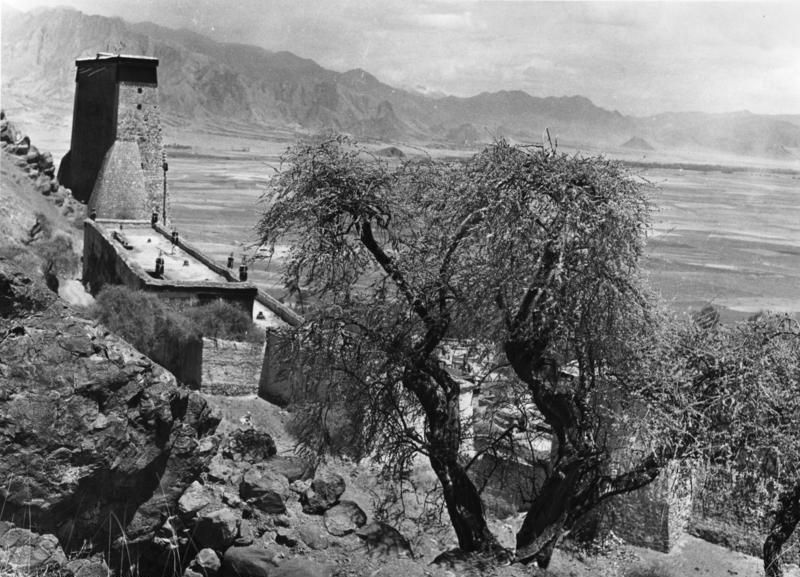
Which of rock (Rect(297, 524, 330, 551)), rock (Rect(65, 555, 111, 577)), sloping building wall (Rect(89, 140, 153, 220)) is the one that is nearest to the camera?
rock (Rect(65, 555, 111, 577))

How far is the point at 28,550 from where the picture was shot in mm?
6297

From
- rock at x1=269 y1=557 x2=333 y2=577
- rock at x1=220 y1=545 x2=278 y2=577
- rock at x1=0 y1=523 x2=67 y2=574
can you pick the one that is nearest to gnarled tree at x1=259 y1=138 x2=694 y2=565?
rock at x1=269 y1=557 x2=333 y2=577

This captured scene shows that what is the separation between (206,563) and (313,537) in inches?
47.7

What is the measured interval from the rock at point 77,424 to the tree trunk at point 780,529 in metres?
5.88

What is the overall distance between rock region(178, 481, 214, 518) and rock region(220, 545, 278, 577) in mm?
440

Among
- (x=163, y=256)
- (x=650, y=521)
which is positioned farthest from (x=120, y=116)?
(x=650, y=521)

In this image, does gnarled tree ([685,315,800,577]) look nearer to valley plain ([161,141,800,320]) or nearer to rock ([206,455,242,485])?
valley plain ([161,141,800,320])

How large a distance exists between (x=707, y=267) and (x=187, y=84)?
498 feet

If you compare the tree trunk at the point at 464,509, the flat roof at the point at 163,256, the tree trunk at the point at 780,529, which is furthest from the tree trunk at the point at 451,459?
the flat roof at the point at 163,256

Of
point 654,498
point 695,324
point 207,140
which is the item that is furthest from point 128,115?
point 207,140

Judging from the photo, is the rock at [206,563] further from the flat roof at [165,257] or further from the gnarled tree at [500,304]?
the flat roof at [165,257]

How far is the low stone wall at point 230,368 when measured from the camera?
734 inches

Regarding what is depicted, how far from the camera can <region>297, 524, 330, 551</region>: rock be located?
871 centimetres

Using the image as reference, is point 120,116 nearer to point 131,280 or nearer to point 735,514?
point 131,280
